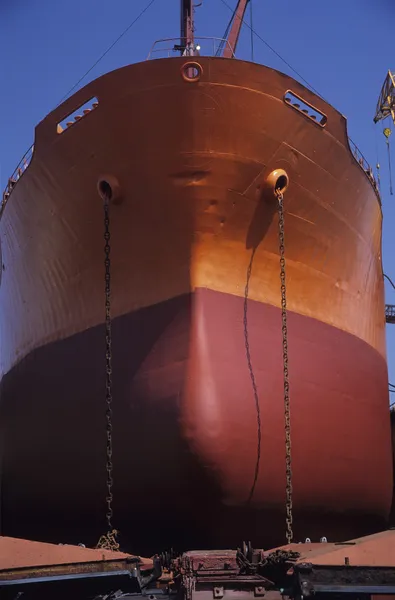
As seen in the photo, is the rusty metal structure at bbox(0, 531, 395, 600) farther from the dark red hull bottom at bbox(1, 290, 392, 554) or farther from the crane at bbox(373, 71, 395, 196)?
the crane at bbox(373, 71, 395, 196)

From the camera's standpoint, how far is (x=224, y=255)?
297 inches

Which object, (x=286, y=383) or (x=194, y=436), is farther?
(x=286, y=383)

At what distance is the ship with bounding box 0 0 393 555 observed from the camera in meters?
6.93

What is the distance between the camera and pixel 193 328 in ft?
23.6

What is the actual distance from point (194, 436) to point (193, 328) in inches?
43.2

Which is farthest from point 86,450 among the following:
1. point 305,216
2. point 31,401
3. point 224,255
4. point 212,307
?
point 305,216

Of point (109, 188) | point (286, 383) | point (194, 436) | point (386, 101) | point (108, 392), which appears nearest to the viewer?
point (194, 436)

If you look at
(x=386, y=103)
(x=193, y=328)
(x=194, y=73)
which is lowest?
(x=193, y=328)

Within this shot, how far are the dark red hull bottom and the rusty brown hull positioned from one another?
0.06 ft

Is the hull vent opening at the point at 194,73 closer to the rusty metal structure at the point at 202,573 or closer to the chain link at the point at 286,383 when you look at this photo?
the chain link at the point at 286,383

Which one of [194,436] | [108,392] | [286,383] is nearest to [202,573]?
[194,436]

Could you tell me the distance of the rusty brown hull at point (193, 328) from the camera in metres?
6.92

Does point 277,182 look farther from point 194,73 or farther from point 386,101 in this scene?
point 386,101

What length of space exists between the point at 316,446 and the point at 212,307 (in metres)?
1.78
